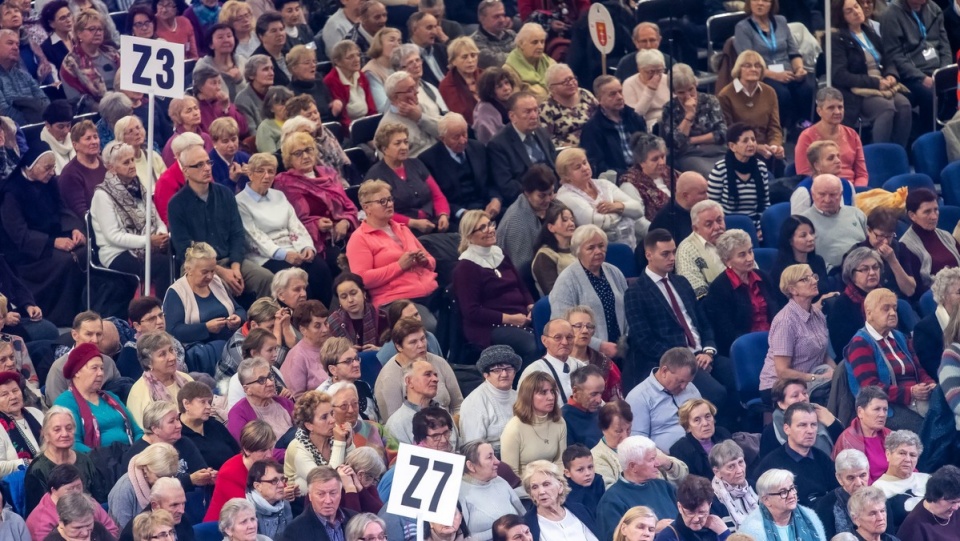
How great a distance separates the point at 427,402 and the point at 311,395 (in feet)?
2.51

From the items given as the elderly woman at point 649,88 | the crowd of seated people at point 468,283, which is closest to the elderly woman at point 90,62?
the crowd of seated people at point 468,283

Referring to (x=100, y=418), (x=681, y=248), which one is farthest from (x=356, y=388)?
(x=681, y=248)

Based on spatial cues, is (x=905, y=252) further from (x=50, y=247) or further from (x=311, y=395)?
(x=50, y=247)

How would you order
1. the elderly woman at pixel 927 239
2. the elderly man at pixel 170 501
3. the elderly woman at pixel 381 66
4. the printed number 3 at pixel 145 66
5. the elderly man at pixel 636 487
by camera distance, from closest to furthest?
the elderly man at pixel 170 501
the elderly man at pixel 636 487
the printed number 3 at pixel 145 66
the elderly woman at pixel 927 239
the elderly woman at pixel 381 66

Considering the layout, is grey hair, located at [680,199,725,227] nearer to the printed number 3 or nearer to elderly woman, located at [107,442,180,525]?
the printed number 3

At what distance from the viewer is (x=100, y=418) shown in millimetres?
9742

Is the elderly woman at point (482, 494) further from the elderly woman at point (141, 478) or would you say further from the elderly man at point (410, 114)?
the elderly man at point (410, 114)

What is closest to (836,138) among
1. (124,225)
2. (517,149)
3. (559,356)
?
(517,149)

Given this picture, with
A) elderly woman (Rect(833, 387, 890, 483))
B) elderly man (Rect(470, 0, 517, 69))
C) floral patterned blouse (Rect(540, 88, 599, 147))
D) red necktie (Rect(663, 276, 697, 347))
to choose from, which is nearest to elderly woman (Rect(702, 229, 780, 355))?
red necktie (Rect(663, 276, 697, 347))

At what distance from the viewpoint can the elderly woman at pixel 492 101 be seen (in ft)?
42.0

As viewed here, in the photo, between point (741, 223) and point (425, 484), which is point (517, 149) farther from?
point (425, 484)

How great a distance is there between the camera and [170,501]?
8.80 meters

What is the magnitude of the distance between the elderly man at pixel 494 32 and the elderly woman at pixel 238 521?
18.7 feet

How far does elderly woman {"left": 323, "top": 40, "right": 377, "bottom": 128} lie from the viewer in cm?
1319
